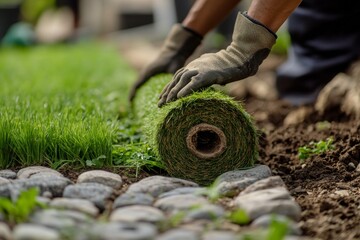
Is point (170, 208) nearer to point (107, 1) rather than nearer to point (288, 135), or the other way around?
point (288, 135)

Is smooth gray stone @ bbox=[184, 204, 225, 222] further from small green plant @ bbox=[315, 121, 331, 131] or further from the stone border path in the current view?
small green plant @ bbox=[315, 121, 331, 131]

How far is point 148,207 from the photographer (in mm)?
2336

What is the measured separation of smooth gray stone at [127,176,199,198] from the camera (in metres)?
2.57

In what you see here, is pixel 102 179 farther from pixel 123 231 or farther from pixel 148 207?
pixel 123 231

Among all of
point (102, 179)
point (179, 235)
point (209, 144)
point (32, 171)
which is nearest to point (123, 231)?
point (179, 235)

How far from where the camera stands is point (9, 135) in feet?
10.1

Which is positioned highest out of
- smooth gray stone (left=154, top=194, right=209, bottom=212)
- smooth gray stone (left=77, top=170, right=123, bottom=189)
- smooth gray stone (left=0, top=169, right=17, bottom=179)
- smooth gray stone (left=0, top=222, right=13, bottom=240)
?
smooth gray stone (left=154, top=194, right=209, bottom=212)

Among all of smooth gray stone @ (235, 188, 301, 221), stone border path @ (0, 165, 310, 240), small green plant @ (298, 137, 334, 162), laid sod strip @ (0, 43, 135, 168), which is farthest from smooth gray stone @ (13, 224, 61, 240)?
small green plant @ (298, 137, 334, 162)

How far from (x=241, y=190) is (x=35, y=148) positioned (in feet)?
3.39

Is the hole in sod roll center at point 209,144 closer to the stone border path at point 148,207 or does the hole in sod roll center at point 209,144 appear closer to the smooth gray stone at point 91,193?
the stone border path at point 148,207

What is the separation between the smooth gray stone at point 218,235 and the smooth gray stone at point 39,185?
718mm

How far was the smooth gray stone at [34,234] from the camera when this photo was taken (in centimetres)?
193

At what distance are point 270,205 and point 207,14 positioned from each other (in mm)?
2085

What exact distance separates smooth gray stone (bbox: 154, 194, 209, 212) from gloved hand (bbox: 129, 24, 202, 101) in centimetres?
196
